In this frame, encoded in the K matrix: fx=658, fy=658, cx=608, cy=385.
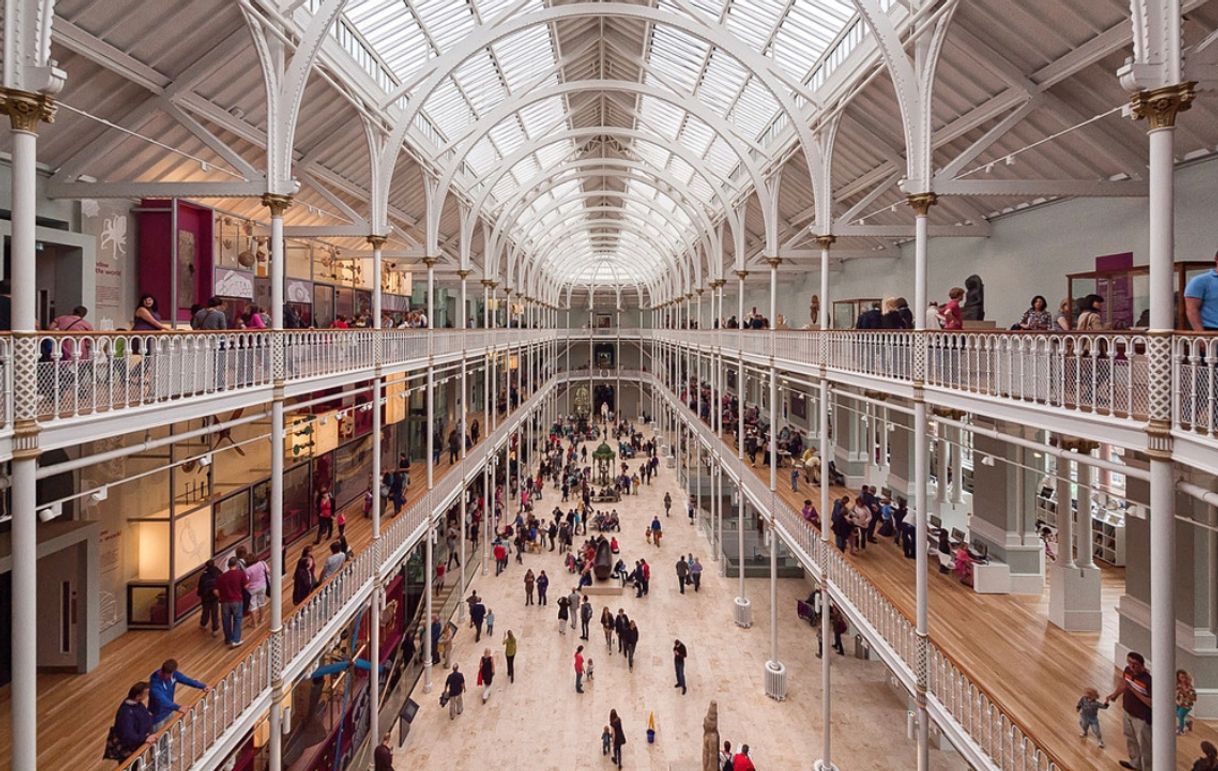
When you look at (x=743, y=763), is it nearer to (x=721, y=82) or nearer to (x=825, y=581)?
(x=825, y=581)

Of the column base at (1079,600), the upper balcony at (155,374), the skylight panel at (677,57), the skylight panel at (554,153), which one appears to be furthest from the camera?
the skylight panel at (554,153)

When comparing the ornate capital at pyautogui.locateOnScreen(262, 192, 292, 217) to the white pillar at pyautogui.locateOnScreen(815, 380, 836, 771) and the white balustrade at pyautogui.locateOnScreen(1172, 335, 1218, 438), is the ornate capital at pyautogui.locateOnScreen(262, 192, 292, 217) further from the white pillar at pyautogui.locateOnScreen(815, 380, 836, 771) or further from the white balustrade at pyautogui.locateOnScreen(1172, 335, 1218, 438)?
the white balustrade at pyautogui.locateOnScreen(1172, 335, 1218, 438)

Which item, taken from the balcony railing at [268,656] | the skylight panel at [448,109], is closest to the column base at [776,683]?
the balcony railing at [268,656]

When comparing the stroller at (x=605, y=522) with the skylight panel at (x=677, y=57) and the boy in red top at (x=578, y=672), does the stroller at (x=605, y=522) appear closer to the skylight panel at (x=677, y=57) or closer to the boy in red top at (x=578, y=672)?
the boy in red top at (x=578, y=672)

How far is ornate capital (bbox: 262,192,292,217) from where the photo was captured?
9.93 m

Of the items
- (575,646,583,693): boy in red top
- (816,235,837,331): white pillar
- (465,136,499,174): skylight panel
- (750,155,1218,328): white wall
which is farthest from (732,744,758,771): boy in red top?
(465,136,499,174): skylight panel

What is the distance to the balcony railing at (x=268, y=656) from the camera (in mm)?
7133

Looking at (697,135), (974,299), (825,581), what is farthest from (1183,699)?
(697,135)

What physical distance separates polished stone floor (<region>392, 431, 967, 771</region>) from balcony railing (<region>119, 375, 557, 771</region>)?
4385mm

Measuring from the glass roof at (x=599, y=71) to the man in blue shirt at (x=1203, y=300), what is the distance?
935 cm

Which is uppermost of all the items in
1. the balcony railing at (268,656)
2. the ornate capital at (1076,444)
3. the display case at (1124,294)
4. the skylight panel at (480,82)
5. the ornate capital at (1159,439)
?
the skylight panel at (480,82)

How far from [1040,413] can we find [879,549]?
930cm

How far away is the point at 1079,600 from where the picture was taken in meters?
11.9

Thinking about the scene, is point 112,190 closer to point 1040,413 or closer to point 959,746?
point 1040,413
